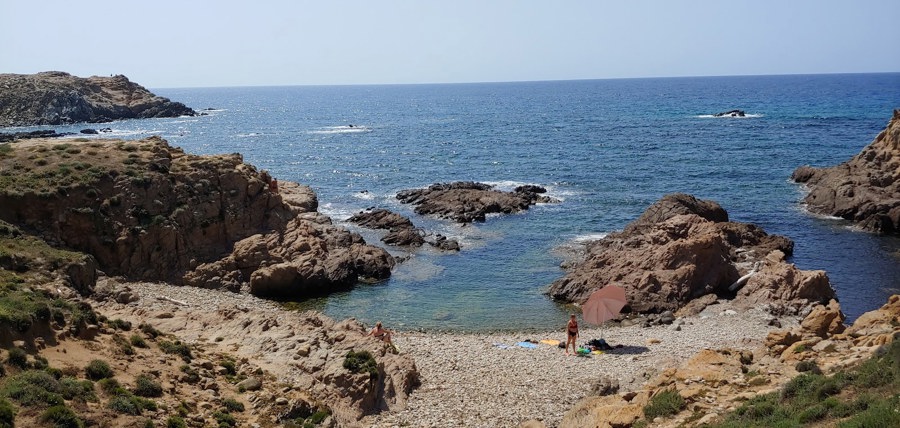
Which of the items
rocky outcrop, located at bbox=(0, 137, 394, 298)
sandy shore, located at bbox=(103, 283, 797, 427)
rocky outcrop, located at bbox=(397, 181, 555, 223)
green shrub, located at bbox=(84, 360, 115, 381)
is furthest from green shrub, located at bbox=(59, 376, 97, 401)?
rocky outcrop, located at bbox=(397, 181, 555, 223)

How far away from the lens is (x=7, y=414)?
651 inches

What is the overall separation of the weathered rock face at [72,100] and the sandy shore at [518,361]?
124 metres

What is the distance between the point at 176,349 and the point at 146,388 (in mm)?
3627

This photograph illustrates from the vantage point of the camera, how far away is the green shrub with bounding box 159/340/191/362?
80.1 ft

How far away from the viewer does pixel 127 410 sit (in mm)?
19266

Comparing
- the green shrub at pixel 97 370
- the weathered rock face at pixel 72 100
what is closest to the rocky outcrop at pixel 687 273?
the green shrub at pixel 97 370

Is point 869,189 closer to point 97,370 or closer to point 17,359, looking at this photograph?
point 97,370

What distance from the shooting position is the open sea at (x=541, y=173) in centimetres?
4250

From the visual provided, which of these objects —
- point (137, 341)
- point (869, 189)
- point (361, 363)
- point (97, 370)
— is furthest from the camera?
point (869, 189)

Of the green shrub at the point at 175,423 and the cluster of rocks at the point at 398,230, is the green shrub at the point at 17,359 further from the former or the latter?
the cluster of rocks at the point at 398,230

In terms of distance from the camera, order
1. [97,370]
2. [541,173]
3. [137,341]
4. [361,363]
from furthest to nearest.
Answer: [541,173] → [361,363] → [137,341] → [97,370]

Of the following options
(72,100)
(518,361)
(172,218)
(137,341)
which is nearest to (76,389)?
(137,341)

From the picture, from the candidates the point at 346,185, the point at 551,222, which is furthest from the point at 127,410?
the point at 346,185

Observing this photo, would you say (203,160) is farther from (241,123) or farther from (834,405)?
(241,123)
